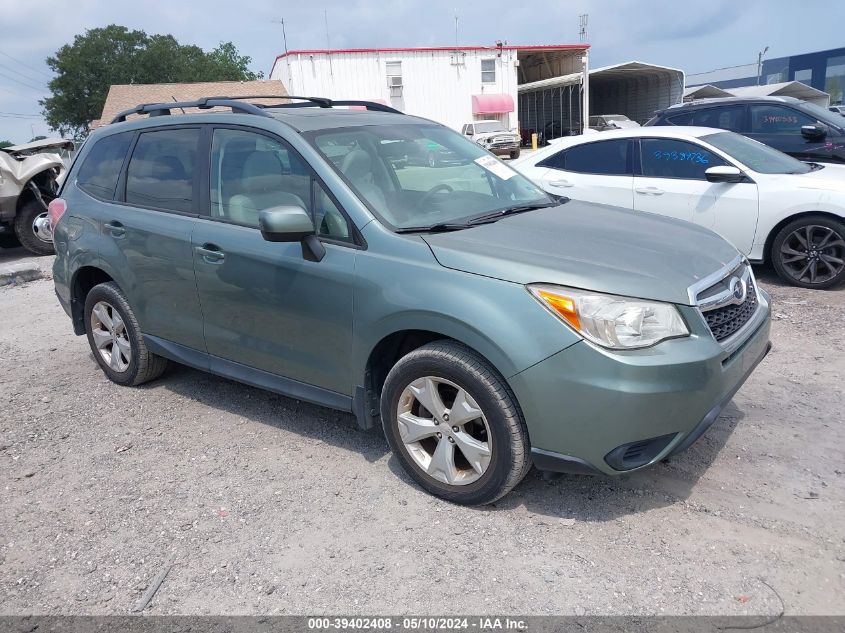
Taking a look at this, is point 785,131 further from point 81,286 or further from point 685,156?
point 81,286

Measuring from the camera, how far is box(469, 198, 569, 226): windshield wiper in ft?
11.8

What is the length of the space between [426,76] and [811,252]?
3232 cm

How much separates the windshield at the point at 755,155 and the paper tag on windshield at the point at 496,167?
11.2ft

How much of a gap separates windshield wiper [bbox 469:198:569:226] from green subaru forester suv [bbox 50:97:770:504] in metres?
0.02

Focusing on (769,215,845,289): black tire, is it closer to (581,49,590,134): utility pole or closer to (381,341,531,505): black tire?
(381,341,531,505): black tire

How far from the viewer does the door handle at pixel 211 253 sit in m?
3.92

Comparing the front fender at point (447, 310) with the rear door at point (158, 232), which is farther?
the rear door at point (158, 232)

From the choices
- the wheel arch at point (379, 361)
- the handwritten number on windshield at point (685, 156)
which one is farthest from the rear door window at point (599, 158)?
→ the wheel arch at point (379, 361)

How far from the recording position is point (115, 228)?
15.1 ft

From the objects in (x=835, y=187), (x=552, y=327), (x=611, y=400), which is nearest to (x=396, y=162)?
(x=552, y=327)

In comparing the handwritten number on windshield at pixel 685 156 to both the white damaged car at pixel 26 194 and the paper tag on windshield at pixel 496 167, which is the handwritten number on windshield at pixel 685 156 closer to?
the paper tag on windshield at pixel 496 167

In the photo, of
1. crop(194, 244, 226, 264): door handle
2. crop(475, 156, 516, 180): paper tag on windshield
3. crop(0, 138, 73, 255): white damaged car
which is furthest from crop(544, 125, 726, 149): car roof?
crop(0, 138, 73, 255): white damaged car

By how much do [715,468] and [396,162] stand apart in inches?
93.1

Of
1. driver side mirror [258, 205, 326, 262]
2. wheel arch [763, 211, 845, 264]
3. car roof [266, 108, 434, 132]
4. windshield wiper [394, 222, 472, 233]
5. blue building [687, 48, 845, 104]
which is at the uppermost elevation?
car roof [266, 108, 434, 132]
